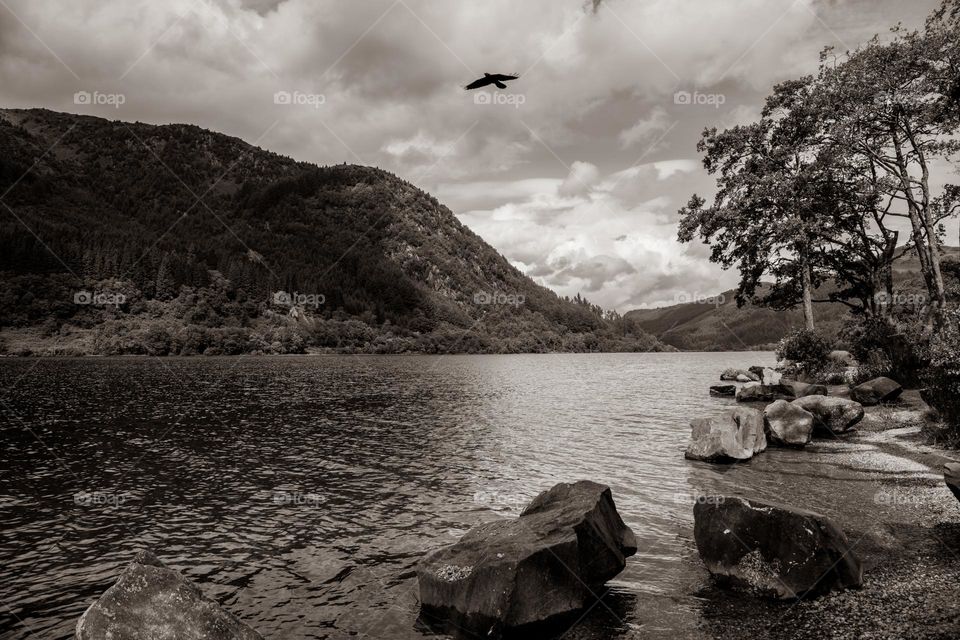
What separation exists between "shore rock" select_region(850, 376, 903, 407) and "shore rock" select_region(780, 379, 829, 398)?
320cm

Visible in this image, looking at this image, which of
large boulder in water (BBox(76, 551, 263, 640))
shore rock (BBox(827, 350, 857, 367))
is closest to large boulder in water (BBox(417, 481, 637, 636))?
large boulder in water (BBox(76, 551, 263, 640))

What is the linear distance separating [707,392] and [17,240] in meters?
240

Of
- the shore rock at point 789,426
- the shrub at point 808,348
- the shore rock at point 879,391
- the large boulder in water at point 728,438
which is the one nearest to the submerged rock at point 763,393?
the shrub at point 808,348

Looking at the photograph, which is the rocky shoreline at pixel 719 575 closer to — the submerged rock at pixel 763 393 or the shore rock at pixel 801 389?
the shore rock at pixel 801 389

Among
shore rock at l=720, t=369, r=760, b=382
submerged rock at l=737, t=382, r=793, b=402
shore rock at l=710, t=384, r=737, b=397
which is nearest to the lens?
submerged rock at l=737, t=382, r=793, b=402

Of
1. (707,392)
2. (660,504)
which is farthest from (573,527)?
(707,392)

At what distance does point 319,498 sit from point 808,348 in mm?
46644

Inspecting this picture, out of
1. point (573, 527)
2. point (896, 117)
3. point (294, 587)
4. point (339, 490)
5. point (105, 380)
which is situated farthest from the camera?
point (105, 380)

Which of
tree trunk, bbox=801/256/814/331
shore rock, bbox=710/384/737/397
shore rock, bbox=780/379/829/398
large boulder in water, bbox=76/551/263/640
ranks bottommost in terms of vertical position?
shore rock, bbox=710/384/737/397

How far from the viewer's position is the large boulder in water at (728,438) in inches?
973

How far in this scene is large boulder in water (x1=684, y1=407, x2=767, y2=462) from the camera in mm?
24719

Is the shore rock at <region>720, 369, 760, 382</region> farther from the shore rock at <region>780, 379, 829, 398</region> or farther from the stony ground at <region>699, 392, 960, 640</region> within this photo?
the stony ground at <region>699, 392, 960, 640</region>

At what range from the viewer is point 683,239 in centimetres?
4778

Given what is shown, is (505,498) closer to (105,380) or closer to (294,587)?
(294,587)
